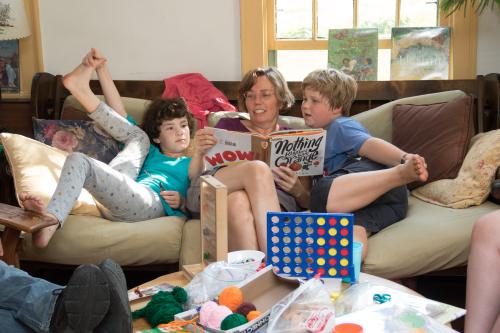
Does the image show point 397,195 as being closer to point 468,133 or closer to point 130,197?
point 468,133

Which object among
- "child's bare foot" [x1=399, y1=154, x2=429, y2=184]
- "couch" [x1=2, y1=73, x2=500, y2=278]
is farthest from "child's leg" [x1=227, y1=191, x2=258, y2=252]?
"child's bare foot" [x1=399, y1=154, x2=429, y2=184]

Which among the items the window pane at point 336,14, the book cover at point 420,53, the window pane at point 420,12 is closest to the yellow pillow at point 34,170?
the window pane at point 336,14

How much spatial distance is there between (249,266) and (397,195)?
943 millimetres

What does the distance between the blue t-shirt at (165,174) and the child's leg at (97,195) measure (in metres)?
0.08

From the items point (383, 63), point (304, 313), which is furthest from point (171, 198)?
point (383, 63)

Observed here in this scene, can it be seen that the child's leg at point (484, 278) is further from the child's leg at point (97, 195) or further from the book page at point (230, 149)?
the child's leg at point (97, 195)

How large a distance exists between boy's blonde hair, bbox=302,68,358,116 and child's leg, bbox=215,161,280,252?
0.50 m

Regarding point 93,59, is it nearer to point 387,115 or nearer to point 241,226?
point 241,226

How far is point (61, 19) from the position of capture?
331 cm

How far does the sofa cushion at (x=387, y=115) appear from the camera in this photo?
2826 millimetres

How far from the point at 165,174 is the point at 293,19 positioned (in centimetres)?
126

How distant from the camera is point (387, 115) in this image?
9.35ft

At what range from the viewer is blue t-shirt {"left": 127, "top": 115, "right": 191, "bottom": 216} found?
2541 millimetres

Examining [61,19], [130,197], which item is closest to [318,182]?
[130,197]
